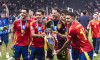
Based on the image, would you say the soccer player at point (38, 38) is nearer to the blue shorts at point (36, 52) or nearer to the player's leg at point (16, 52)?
the blue shorts at point (36, 52)

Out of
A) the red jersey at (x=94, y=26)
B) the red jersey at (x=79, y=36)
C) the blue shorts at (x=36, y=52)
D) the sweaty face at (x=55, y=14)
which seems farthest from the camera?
the red jersey at (x=94, y=26)

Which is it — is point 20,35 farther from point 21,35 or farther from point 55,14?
point 55,14

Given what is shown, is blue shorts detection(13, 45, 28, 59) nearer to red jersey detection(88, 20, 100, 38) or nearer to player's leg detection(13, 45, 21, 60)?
player's leg detection(13, 45, 21, 60)

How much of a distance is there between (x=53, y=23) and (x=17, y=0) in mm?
28775

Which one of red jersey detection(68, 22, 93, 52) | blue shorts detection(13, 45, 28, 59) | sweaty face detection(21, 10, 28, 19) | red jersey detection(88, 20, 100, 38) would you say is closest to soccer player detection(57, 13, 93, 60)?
red jersey detection(68, 22, 93, 52)

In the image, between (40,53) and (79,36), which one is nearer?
(79,36)

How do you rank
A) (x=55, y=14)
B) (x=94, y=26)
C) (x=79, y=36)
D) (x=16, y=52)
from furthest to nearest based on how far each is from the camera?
(x=94, y=26) → (x=16, y=52) → (x=55, y=14) → (x=79, y=36)

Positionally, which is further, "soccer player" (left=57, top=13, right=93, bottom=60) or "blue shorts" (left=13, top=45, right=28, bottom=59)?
"blue shorts" (left=13, top=45, right=28, bottom=59)

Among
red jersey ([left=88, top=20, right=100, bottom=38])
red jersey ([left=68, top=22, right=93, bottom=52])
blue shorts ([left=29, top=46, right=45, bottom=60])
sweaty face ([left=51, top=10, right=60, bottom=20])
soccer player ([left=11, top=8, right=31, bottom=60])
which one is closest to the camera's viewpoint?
red jersey ([left=68, top=22, right=93, bottom=52])

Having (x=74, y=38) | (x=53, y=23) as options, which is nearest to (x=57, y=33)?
(x=53, y=23)

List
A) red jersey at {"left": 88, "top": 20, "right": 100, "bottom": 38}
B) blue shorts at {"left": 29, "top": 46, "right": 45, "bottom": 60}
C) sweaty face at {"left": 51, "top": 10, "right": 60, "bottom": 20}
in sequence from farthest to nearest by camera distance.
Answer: red jersey at {"left": 88, "top": 20, "right": 100, "bottom": 38}
blue shorts at {"left": 29, "top": 46, "right": 45, "bottom": 60}
sweaty face at {"left": 51, "top": 10, "right": 60, "bottom": 20}

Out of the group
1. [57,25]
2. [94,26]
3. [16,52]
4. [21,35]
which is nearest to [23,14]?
[21,35]

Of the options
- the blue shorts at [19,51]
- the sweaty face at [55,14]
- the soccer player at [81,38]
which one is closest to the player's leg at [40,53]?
the blue shorts at [19,51]

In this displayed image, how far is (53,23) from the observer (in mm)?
5895
